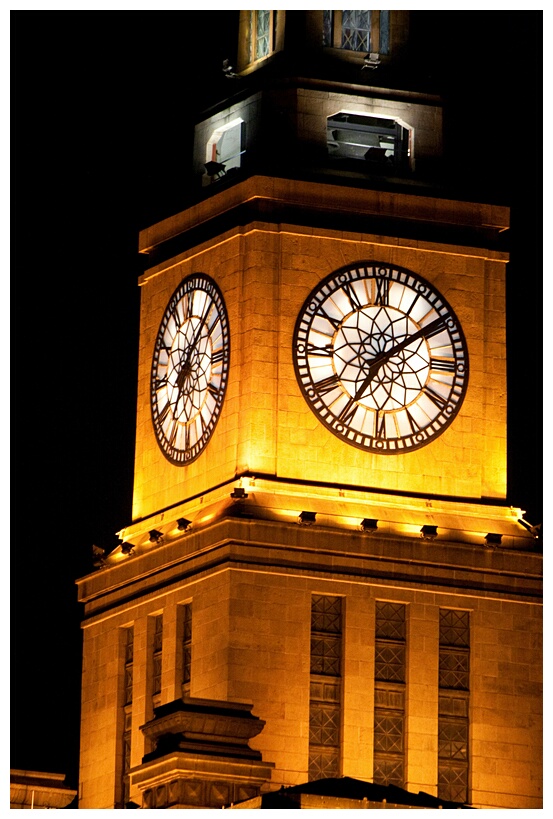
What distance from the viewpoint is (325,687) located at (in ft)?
282

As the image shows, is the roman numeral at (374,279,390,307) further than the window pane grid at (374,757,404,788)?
Yes

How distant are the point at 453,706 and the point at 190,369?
8767 mm

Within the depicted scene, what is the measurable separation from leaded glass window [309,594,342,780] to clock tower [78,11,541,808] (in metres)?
0.06

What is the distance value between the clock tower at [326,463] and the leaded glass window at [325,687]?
6 cm

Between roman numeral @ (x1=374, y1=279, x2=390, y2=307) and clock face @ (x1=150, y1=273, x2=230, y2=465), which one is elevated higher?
roman numeral @ (x1=374, y1=279, x2=390, y2=307)

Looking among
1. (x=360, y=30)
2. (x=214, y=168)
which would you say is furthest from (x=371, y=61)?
(x=214, y=168)

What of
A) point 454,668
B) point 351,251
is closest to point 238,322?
point 351,251

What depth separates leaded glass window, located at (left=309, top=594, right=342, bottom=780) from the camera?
85.3 m

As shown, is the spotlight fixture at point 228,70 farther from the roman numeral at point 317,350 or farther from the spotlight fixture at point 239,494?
the spotlight fixture at point 239,494

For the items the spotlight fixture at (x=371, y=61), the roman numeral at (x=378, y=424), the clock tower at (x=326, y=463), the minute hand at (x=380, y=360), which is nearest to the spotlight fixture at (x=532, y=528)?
the clock tower at (x=326, y=463)

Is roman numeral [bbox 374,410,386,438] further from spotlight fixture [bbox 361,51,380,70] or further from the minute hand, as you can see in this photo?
spotlight fixture [bbox 361,51,380,70]

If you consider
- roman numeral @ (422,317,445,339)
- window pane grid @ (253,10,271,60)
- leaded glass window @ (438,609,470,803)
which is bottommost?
leaded glass window @ (438,609,470,803)

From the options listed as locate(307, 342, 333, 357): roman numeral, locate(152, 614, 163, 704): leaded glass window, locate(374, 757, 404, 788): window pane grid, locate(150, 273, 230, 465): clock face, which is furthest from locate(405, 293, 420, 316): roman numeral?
locate(374, 757, 404, 788): window pane grid

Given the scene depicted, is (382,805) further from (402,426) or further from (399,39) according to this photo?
(399,39)
